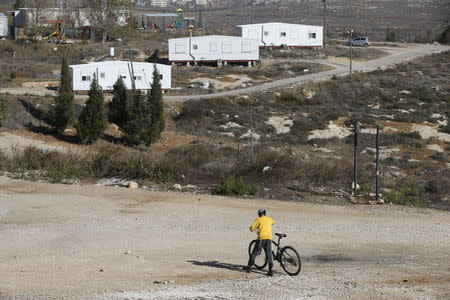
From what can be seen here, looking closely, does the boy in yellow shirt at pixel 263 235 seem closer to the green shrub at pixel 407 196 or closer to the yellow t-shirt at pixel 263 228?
the yellow t-shirt at pixel 263 228

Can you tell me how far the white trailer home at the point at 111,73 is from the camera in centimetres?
4841

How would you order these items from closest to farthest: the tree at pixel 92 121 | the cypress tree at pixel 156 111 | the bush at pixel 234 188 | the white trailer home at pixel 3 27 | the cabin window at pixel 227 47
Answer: the bush at pixel 234 188, the tree at pixel 92 121, the cypress tree at pixel 156 111, the cabin window at pixel 227 47, the white trailer home at pixel 3 27

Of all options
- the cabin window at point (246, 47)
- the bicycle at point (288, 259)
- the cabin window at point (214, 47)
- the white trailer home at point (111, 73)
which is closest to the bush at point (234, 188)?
the bicycle at point (288, 259)

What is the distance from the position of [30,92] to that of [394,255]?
1464 inches

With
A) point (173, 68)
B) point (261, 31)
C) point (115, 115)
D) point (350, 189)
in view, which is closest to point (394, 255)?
point (350, 189)

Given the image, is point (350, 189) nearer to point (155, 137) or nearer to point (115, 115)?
point (155, 137)

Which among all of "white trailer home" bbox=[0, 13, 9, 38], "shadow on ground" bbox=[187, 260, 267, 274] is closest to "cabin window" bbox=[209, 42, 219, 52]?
"white trailer home" bbox=[0, 13, 9, 38]

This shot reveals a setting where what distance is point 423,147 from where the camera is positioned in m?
41.4

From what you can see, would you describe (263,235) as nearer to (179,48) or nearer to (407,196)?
(407,196)

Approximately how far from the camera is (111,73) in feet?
162

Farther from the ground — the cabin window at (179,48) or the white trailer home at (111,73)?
the cabin window at (179,48)

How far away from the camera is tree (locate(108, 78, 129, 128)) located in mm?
42344

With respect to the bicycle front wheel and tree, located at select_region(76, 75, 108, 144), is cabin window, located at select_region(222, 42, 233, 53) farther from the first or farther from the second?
the bicycle front wheel

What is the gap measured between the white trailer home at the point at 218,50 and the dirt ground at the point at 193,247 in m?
40.9
